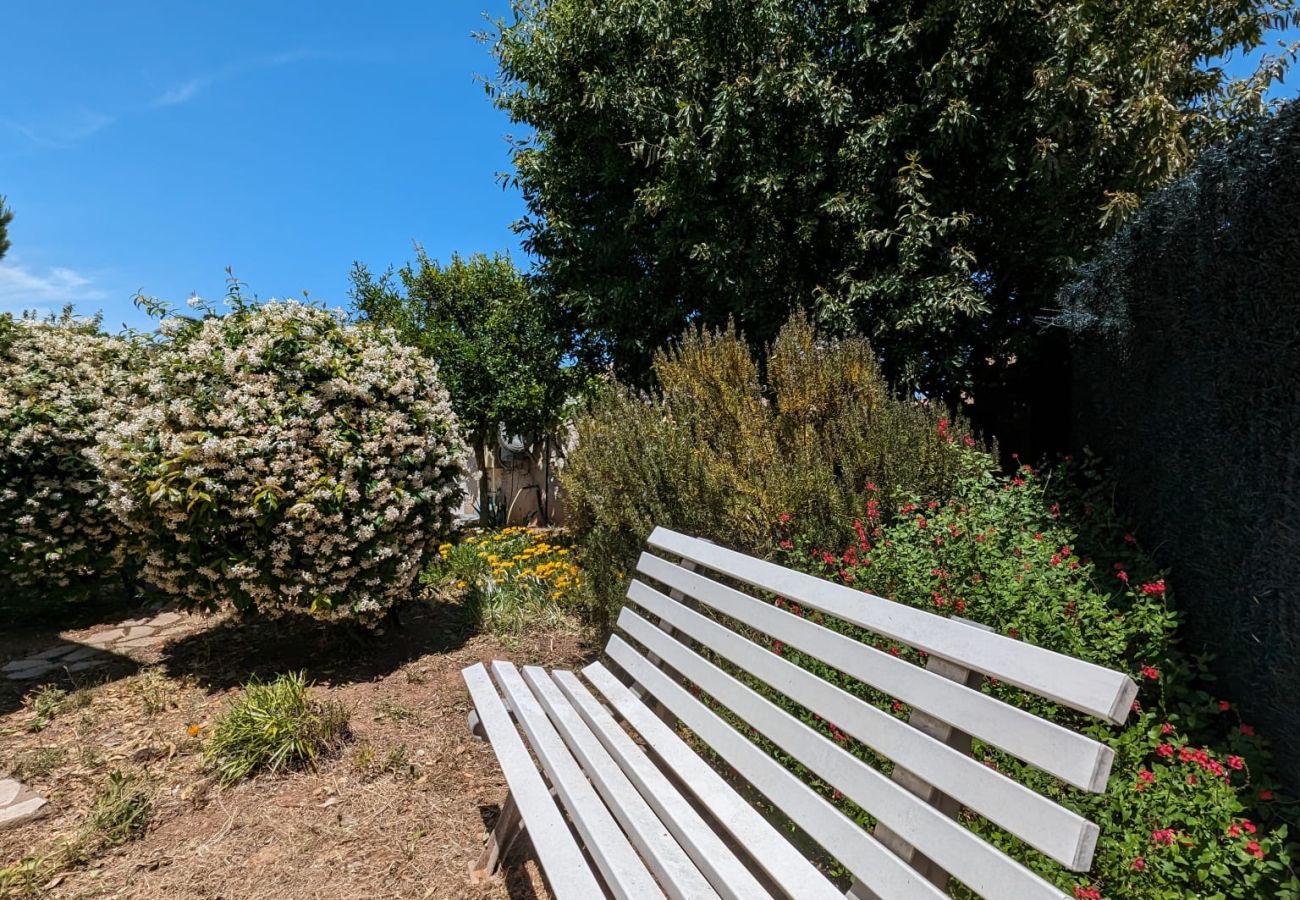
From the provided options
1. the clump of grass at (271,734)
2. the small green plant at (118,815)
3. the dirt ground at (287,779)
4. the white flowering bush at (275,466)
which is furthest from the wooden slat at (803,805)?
the white flowering bush at (275,466)

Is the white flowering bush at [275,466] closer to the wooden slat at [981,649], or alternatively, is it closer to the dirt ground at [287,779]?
the dirt ground at [287,779]

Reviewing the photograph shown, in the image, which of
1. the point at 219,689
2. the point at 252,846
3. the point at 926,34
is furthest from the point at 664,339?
the point at 252,846

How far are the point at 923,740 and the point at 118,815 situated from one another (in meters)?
3.03

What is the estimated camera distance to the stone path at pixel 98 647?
4.54m

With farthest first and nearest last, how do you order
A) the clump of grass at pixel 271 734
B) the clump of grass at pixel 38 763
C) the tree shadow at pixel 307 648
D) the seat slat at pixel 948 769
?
1. the tree shadow at pixel 307 648
2. the clump of grass at pixel 38 763
3. the clump of grass at pixel 271 734
4. the seat slat at pixel 948 769

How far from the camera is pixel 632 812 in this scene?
160 centimetres

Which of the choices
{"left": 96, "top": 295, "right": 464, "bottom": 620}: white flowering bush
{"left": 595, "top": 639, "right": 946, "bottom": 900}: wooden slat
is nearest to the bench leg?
{"left": 595, "top": 639, "right": 946, "bottom": 900}: wooden slat

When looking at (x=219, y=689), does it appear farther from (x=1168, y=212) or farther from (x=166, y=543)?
(x=1168, y=212)

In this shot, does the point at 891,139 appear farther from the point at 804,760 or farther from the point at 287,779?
the point at 287,779

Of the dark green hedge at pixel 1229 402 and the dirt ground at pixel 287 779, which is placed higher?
the dark green hedge at pixel 1229 402

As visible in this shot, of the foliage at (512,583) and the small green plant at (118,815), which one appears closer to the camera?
the small green plant at (118,815)

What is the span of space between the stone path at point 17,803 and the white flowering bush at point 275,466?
1195 mm

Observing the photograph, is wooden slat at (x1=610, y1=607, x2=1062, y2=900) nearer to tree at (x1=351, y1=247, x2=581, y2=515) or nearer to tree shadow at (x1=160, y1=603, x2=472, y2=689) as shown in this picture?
tree shadow at (x1=160, y1=603, x2=472, y2=689)

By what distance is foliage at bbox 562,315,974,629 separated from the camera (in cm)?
370
